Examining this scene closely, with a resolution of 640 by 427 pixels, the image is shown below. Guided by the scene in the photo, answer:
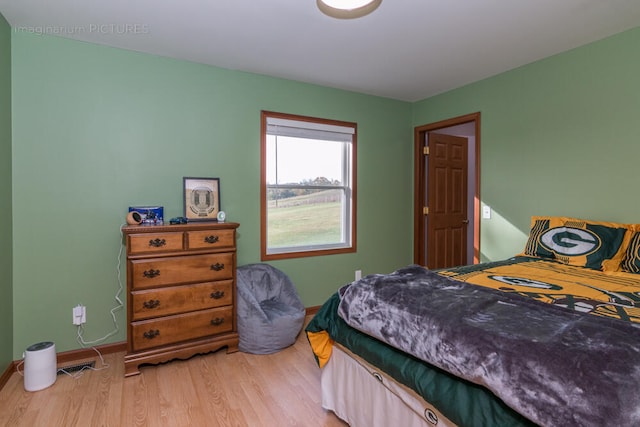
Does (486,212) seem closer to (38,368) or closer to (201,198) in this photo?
(201,198)

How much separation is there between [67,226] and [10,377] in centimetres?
107

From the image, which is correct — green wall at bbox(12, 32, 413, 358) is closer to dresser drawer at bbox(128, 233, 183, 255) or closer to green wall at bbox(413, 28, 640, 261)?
dresser drawer at bbox(128, 233, 183, 255)

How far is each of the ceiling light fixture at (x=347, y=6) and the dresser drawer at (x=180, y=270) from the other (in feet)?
6.09

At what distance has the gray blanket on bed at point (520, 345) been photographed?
0.84 metres

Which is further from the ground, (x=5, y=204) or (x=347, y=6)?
(x=347, y=6)

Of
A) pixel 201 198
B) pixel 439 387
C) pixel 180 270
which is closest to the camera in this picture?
pixel 439 387

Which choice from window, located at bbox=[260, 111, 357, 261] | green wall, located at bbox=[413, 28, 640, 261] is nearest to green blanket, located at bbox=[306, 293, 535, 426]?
window, located at bbox=[260, 111, 357, 261]

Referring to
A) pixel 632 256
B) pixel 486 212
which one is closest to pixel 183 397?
pixel 632 256

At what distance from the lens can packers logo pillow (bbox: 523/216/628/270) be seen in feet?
7.06

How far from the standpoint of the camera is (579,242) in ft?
7.52

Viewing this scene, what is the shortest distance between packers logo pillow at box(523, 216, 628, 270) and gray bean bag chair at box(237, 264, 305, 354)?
78.2 inches

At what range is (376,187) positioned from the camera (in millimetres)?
3930

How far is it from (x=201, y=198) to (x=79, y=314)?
4.19ft

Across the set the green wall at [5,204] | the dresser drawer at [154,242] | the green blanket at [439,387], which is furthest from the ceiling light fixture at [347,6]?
the green wall at [5,204]
